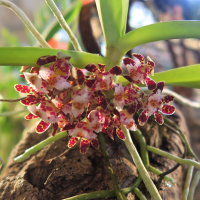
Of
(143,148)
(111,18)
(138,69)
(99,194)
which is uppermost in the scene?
(111,18)

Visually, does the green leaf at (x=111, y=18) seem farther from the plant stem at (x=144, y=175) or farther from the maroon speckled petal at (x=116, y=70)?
the plant stem at (x=144, y=175)

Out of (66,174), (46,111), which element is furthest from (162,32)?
(66,174)

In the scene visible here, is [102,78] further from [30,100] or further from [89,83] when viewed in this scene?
[30,100]

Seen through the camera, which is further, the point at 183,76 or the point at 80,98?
the point at 183,76

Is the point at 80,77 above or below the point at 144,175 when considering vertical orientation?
above

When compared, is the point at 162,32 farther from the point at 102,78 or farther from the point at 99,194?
the point at 99,194

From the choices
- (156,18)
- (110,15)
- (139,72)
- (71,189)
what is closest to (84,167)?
(71,189)

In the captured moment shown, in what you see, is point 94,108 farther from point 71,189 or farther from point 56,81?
point 71,189
